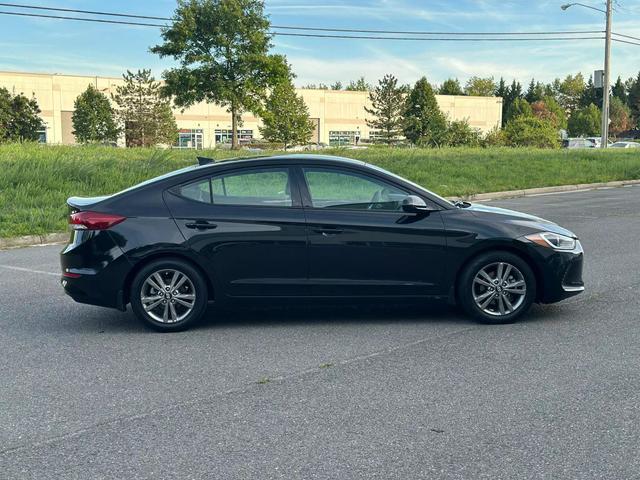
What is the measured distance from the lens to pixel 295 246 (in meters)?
5.89

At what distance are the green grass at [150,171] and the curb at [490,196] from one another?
0.14 m

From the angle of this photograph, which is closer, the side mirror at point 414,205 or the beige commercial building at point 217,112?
the side mirror at point 414,205

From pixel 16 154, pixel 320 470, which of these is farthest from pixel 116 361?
pixel 16 154

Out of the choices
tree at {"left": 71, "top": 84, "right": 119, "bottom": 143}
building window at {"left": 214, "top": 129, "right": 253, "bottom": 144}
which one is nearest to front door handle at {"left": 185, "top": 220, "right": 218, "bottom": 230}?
tree at {"left": 71, "top": 84, "right": 119, "bottom": 143}

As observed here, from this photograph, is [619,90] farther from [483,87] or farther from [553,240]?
[553,240]

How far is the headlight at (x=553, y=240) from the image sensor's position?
6.03 meters

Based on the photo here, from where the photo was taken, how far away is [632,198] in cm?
1883

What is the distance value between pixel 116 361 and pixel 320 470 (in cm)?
235

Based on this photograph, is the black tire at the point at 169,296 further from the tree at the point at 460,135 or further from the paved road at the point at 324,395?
the tree at the point at 460,135

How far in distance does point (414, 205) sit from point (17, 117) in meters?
53.5

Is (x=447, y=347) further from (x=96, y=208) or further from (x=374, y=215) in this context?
(x=96, y=208)

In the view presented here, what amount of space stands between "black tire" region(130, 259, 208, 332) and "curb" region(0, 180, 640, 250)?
6422 millimetres

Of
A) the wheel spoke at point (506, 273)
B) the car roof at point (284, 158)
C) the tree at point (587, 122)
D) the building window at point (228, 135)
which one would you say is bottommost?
the wheel spoke at point (506, 273)

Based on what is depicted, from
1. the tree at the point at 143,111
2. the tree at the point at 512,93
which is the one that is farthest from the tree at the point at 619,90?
the tree at the point at 143,111
